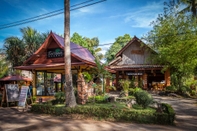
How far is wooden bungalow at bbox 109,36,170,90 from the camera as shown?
23.1m

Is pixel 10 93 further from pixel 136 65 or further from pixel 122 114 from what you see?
pixel 136 65

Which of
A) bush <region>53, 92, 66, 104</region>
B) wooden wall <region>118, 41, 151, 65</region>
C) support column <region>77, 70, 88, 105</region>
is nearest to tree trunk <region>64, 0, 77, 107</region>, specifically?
support column <region>77, 70, 88, 105</region>

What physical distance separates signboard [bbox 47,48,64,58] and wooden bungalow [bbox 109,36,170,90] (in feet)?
34.0

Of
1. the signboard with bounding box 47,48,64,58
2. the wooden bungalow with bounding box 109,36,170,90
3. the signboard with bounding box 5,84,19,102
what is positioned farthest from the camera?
the wooden bungalow with bounding box 109,36,170,90

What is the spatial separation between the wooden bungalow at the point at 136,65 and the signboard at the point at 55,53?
10.4m

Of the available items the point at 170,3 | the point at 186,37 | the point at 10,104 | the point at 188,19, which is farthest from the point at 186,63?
the point at 10,104

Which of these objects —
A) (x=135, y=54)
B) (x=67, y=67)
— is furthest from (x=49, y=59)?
(x=135, y=54)

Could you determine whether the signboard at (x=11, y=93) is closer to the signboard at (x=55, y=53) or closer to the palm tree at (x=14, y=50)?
the signboard at (x=55, y=53)

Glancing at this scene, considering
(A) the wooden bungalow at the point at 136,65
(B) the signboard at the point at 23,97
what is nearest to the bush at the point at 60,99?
(B) the signboard at the point at 23,97

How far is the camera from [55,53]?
15.9 m

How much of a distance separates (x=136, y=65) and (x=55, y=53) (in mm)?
12615

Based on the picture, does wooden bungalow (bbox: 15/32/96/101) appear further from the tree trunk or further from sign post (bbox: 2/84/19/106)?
the tree trunk

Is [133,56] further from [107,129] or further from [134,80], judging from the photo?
[107,129]

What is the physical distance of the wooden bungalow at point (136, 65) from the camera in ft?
75.9
